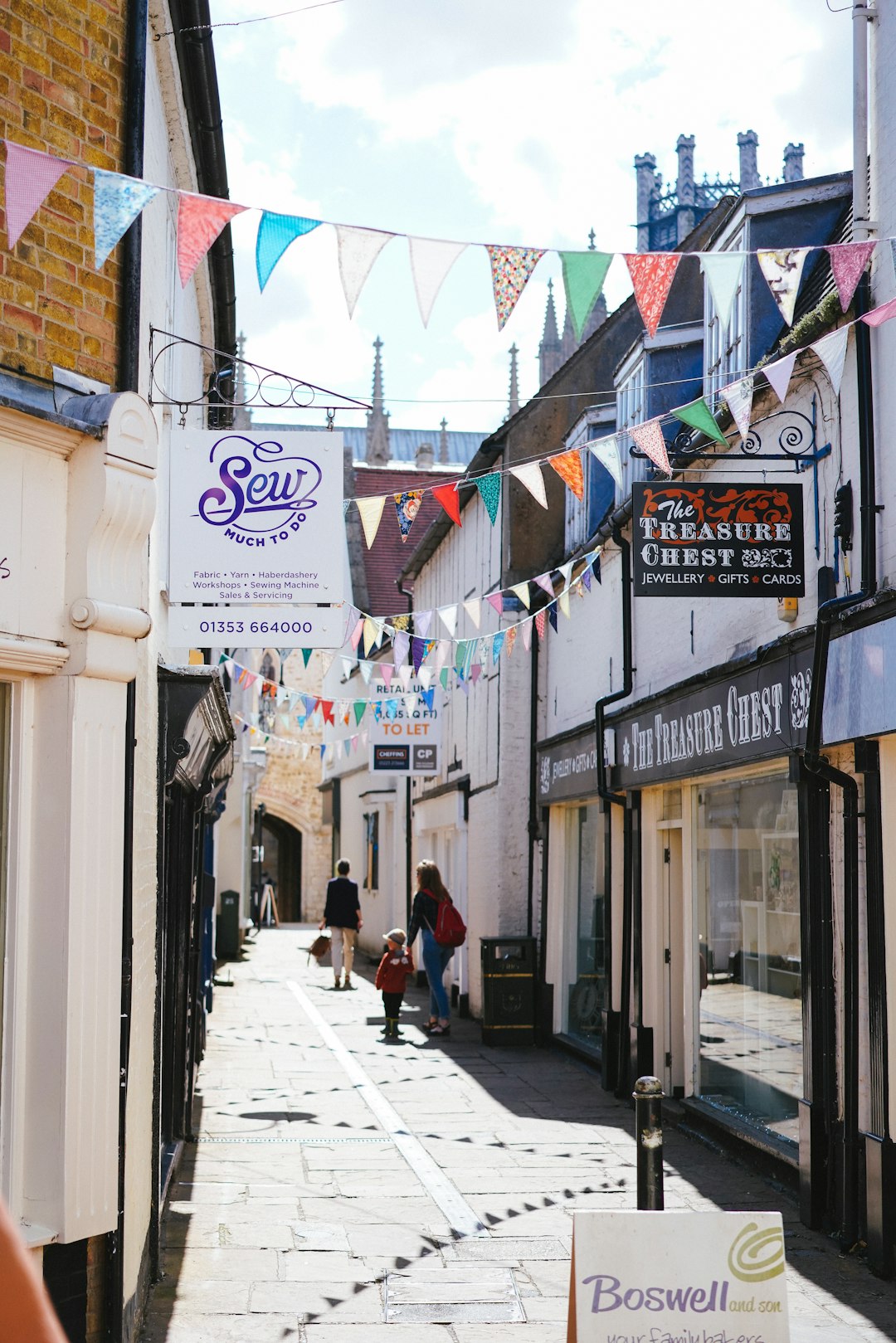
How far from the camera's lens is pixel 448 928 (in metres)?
15.4

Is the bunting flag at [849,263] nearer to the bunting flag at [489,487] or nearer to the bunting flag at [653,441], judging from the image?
the bunting flag at [653,441]

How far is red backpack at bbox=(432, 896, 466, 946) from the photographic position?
602 inches

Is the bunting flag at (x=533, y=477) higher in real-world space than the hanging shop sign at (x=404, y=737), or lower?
higher

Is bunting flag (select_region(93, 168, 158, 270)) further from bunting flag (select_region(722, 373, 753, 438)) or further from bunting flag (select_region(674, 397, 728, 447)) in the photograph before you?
bunting flag (select_region(674, 397, 728, 447))

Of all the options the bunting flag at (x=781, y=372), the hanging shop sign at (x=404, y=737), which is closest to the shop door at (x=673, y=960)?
the bunting flag at (x=781, y=372)

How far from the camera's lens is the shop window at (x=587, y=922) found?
13.8 meters

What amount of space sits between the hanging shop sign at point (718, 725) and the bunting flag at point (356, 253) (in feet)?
11.8

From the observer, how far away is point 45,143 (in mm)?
5055

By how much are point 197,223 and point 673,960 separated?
781 centimetres

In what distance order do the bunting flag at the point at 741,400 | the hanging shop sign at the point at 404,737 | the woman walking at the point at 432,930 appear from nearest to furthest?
the bunting flag at the point at 741,400 < the woman walking at the point at 432,930 < the hanging shop sign at the point at 404,737

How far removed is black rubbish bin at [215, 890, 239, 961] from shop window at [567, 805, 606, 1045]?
1229 cm

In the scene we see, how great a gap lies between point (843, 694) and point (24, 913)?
168 inches

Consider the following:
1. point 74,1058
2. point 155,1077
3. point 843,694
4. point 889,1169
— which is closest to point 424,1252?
point 155,1077

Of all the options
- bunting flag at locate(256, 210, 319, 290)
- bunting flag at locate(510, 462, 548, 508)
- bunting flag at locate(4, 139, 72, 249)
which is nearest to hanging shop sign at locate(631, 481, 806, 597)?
bunting flag at locate(510, 462, 548, 508)
